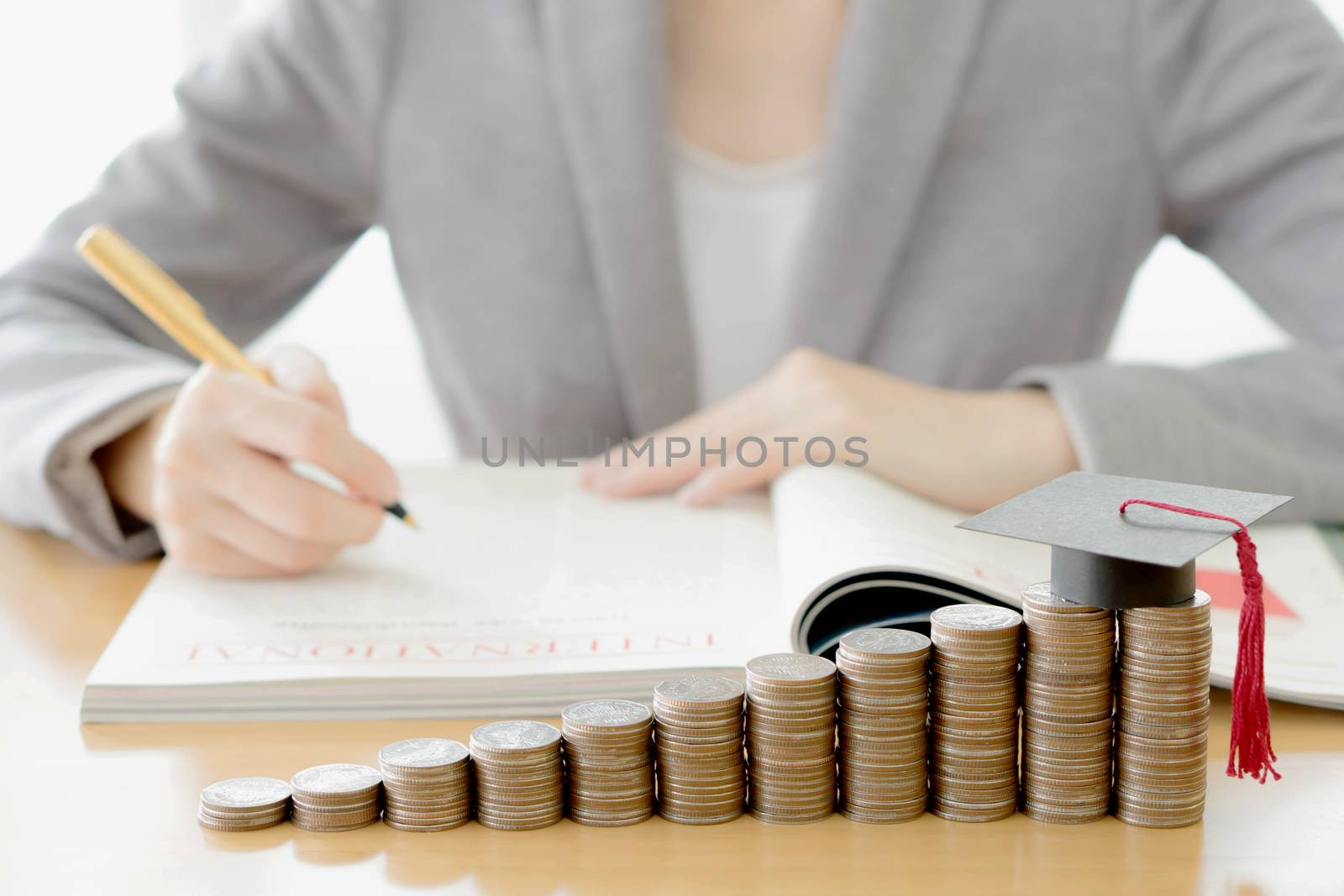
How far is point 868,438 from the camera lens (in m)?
0.80

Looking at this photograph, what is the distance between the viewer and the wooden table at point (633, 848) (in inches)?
17.0

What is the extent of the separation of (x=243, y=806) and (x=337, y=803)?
4 cm

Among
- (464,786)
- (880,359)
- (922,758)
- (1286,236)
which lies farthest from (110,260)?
(1286,236)

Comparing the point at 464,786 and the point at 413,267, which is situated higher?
the point at 413,267

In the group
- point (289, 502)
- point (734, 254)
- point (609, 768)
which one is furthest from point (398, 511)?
point (734, 254)

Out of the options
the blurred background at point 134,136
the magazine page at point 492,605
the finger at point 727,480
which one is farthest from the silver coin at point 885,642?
the blurred background at point 134,136

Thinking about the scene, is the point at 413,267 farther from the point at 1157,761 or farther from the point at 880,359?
the point at 1157,761

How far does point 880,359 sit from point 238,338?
0.65 m

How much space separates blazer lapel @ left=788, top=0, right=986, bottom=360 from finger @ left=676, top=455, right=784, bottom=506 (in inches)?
12.8

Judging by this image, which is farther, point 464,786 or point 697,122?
point 697,122

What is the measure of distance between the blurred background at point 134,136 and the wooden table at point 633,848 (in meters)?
1.51

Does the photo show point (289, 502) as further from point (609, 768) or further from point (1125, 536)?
point (1125, 536)

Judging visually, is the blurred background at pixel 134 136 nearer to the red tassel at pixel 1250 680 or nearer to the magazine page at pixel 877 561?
the magazine page at pixel 877 561

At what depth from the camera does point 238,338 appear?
124cm
